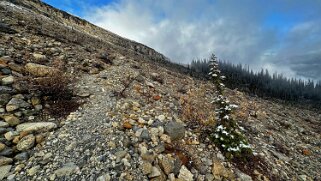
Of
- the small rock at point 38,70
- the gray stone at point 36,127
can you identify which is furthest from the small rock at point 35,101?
the small rock at point 38,70

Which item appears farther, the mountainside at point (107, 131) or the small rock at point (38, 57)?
the small rock at point (38, 57)

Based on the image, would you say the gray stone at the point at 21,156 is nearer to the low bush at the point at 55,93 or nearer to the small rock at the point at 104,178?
the low bush at the point at 55,93

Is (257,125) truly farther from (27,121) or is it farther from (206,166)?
(27,121)

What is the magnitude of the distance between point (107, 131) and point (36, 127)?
224 cm

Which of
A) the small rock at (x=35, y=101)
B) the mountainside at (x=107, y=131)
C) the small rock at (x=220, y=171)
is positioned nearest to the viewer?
the mountainside at (x=107, y=131)

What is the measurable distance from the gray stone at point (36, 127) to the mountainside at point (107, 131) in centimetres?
3

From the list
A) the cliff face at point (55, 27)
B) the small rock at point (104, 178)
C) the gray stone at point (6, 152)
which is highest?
the cliff face at point (55, 27)

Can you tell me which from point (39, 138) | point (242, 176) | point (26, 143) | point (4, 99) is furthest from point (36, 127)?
point (242, 176)

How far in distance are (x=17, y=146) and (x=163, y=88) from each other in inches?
332

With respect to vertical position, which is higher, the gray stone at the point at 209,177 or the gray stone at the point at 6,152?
the gray stone at the point at 6,152

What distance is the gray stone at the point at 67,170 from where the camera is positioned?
5.80 metres

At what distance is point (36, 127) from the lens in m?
7.06

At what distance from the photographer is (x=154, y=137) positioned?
7805 millimetres

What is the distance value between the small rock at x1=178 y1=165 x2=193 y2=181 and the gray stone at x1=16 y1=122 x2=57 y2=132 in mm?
4465
